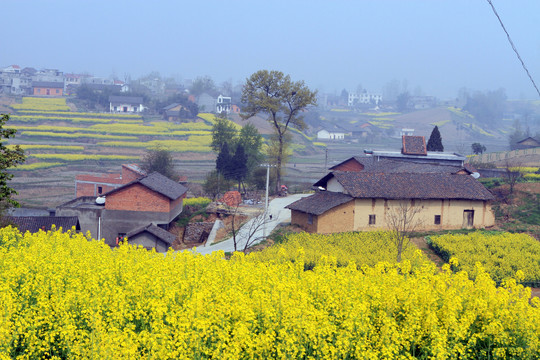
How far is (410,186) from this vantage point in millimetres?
32906

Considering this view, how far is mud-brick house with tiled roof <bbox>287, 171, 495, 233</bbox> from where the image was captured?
31.6m

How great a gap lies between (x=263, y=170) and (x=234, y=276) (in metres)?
35.9

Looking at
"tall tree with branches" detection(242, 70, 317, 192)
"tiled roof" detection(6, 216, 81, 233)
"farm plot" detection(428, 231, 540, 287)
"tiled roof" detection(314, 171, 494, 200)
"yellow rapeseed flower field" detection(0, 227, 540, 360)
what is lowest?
"tiled roof" detection(6, 216, 81, 233)

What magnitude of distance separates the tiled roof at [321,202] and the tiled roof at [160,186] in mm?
8449

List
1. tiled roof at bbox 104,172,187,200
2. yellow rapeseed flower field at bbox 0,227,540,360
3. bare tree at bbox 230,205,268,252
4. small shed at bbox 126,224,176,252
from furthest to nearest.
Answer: tiled roof at bbox 104,172,187,200, small shed at bbox 126,224,176,252, bare tree at bbox 230,205,268,252, yellow rapeseed flower field at bbox 0,227,540,360

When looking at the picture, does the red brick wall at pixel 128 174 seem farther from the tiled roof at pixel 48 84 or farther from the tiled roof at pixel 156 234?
the tiled roof at pixel 48 84

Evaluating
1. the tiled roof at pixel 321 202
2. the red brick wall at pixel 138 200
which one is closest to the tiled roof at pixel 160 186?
the red brick wall at pixel 138 200

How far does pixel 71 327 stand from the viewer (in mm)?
10305

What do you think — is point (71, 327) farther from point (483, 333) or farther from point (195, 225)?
point (195, 225)

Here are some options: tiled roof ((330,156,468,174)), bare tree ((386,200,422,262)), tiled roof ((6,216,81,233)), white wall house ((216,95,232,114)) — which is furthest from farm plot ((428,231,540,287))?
white wall house ((216,95,232,114))

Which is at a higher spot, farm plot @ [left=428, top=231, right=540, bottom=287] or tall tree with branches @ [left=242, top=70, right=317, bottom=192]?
tall tree with branches @ [left=242, top=70, right=317, bottom=192]

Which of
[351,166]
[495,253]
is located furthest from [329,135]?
[495,253]

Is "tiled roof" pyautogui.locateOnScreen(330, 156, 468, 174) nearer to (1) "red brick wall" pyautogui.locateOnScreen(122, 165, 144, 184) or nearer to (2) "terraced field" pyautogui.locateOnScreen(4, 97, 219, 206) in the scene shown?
(1) "red brick wall" pyautogui.locateOnScreen(122, 165, 144, 184)

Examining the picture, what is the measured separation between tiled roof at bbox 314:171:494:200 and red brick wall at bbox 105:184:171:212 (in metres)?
10.3
